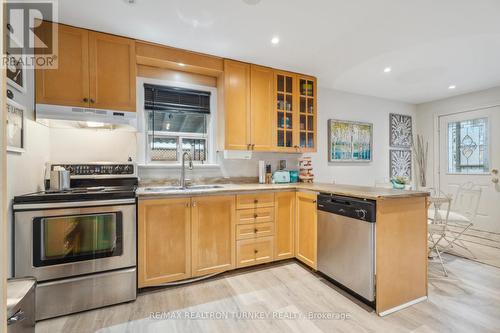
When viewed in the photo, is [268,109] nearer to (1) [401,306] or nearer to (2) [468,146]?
(1) [401,306]

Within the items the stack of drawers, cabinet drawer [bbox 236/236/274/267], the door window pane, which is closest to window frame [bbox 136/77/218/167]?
the stack of drawers

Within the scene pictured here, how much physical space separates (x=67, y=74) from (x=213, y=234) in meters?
2.08

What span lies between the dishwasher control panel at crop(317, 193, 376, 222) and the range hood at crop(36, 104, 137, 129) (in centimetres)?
213

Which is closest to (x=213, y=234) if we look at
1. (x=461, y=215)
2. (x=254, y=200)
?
(x=254, y=200)

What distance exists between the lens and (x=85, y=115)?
7.08ft

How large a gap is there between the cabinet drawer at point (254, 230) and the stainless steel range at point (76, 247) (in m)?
1.04

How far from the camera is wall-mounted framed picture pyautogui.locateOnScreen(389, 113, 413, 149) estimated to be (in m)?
4.59

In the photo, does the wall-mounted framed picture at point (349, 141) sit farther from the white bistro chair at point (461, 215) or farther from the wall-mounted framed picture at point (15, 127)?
the wall-mounted framed picture at point (15, 127)

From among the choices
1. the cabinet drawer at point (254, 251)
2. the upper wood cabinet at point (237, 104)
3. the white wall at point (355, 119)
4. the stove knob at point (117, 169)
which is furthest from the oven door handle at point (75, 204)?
the white wall at point (355, 119)

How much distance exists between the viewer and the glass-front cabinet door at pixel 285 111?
10.4 ft

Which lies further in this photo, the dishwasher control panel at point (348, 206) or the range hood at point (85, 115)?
the range hood at point (85, 115)

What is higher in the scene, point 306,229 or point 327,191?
point 327,191

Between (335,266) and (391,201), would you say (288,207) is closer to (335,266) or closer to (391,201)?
(335,266)

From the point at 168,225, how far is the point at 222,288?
81 cm
